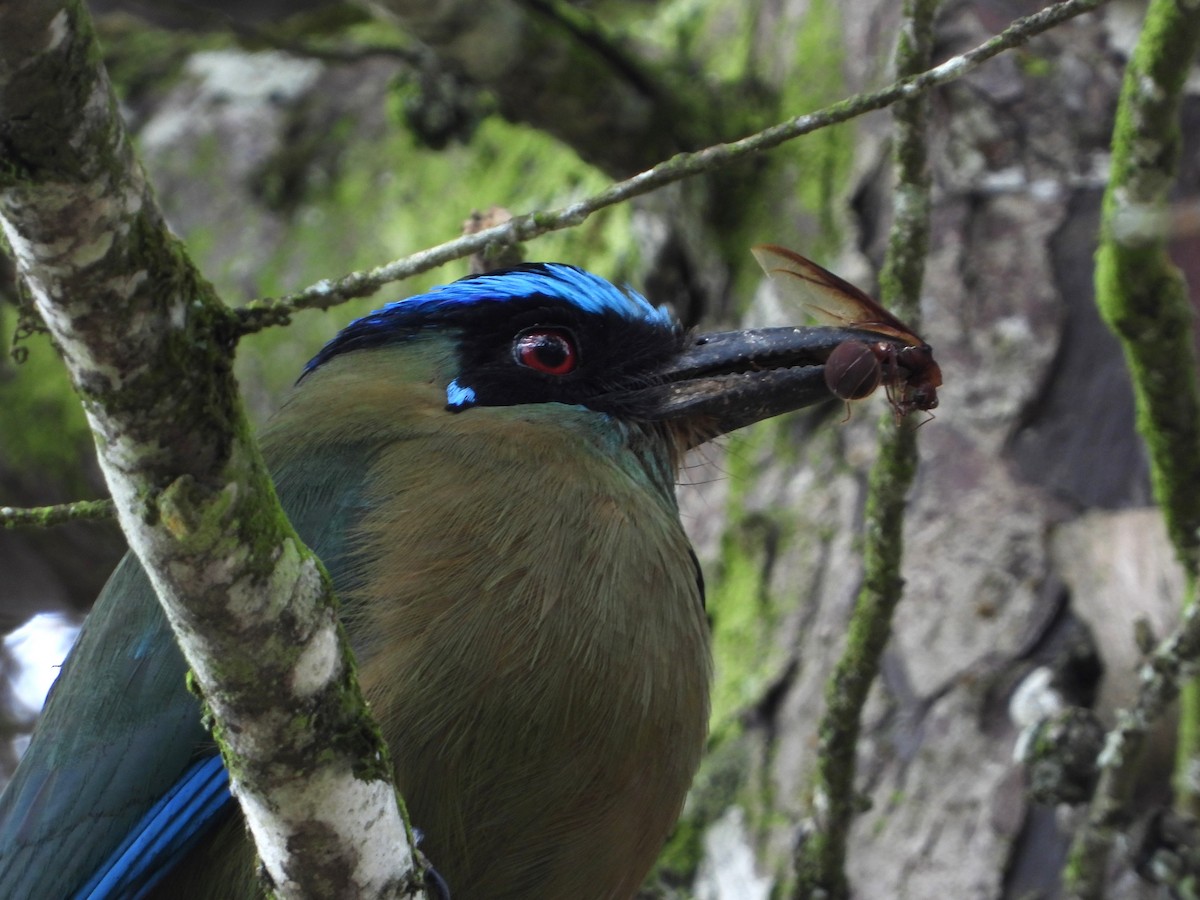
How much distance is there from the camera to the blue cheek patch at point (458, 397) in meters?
3.03

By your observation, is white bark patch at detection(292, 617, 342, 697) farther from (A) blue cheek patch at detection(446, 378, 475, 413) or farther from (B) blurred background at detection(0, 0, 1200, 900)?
(B) blurred background at detection(0, 0, 1200, 900)

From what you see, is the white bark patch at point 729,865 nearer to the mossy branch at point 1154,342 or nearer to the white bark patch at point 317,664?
the mossy branch at point 1154,342

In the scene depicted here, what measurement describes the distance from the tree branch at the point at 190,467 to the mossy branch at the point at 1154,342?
5.40 feet

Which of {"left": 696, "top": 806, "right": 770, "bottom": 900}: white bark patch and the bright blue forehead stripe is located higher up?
the bright blue forehead stripe

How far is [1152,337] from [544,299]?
1287mm

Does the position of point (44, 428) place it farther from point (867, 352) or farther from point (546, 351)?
point (867, 352)

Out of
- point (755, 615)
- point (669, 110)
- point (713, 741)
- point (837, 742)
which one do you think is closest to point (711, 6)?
point (669, 110)

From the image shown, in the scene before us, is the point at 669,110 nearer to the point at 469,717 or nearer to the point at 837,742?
the point at 837,742

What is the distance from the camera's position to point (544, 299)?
10.2ft

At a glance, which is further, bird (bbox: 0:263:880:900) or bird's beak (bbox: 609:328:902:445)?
bird's beak (bbox: 609:328:902:445)

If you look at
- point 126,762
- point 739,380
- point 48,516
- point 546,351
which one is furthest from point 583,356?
point 48,516

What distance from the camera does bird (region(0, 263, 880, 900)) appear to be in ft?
8.36

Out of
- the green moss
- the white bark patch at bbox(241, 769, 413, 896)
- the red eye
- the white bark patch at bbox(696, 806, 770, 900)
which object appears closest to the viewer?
the white bark patch at bbox(241, 769, 413, 896)

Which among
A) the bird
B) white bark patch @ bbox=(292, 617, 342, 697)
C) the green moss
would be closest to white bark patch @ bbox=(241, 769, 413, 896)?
white bark patch @ bbox=(292, 617, 342, 697)
